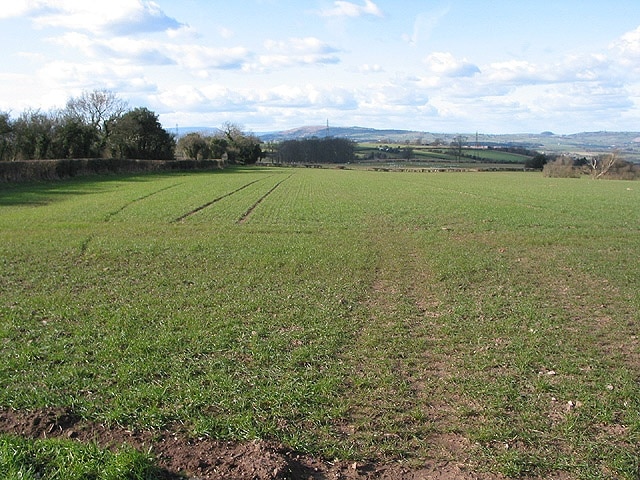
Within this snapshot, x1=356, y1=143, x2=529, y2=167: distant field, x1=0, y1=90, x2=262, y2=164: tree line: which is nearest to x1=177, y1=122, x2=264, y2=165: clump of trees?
x1=0, y1=90, x2=262, y2=164: tree line

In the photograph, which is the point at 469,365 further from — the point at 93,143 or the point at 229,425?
the point at 93,143

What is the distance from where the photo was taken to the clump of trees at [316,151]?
144875 mm

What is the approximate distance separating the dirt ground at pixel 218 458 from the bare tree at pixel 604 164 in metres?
88.8

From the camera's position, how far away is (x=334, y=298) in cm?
1098

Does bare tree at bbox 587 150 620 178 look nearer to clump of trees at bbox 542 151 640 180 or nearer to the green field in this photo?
clump of trees at bbox 542 151 640 180

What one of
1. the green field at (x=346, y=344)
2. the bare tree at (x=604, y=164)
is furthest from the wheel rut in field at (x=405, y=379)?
the bare tree at (x=604, y=164)

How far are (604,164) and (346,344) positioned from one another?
87.6m

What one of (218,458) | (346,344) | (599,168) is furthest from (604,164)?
(218,458)

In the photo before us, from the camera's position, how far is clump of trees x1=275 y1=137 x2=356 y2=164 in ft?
475

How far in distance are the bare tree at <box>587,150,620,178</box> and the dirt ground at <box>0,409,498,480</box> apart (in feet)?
291

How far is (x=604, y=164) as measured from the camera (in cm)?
8275

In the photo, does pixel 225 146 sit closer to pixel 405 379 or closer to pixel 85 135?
pixel 85 135

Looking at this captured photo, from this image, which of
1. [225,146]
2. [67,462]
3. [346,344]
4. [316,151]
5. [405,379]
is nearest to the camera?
[67,462]

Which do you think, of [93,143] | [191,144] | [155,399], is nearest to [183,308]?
[155,399]
